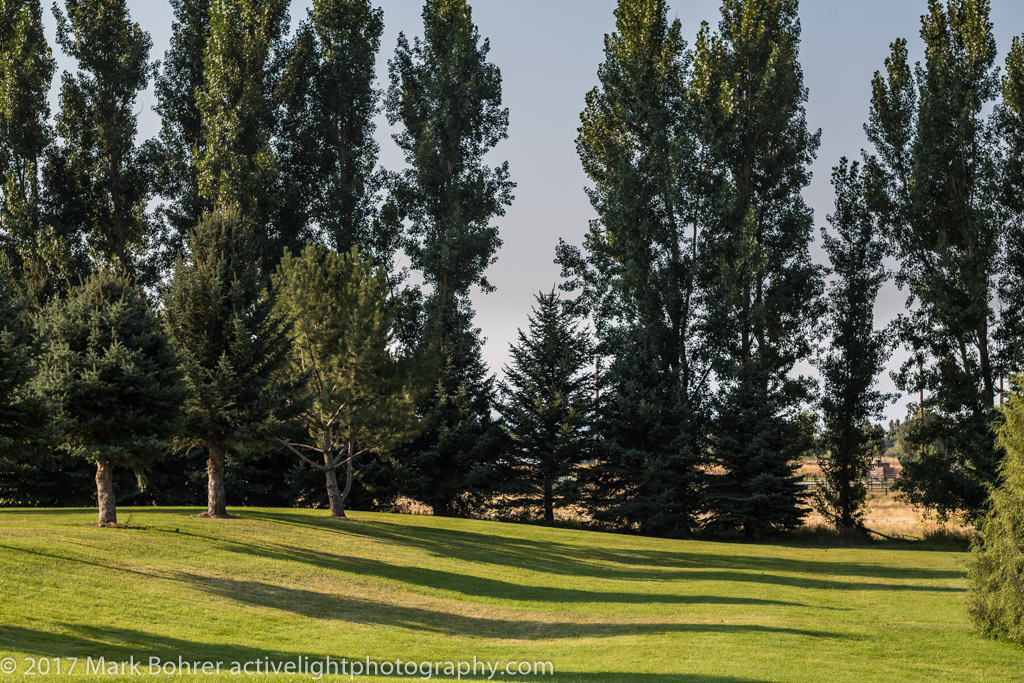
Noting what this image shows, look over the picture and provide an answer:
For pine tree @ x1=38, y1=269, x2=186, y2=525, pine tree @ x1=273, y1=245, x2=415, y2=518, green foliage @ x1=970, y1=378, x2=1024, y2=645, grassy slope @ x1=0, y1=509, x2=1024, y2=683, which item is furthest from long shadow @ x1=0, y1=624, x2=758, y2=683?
pine tree @ x1=273, y1=245, x2=415, y2=518

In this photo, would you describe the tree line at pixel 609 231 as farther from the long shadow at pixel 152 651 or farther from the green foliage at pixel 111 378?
the long shadow at pixel 152 651

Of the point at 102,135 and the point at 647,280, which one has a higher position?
the point at 102,135

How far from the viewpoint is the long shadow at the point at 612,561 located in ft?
80.9

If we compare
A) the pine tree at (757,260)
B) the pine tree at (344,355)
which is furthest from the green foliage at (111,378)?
the pine tree at (757,260)

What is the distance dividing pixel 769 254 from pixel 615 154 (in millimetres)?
9869

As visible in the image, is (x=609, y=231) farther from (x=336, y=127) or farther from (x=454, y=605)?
(x=454, y=605)

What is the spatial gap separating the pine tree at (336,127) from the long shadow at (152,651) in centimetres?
3431

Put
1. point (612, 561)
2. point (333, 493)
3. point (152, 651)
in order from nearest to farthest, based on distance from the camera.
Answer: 1. point (152, 651)
2. point (612, 561)
3. point (333, 493)

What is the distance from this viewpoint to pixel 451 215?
42.9m

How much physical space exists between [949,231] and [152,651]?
127ft

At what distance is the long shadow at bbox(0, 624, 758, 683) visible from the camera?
11344mm

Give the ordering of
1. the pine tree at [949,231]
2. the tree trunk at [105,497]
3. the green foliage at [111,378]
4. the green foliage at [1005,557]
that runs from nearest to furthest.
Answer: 1. the green foliage at [1005,557]
2. the green foliage at [111,378]
3. the tree trunk at [105,497]
4. the pine tree at [949,231]

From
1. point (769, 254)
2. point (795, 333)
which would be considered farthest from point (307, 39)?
point (795, 333)

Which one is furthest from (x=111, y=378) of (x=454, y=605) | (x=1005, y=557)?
(x=1005, y=557)
